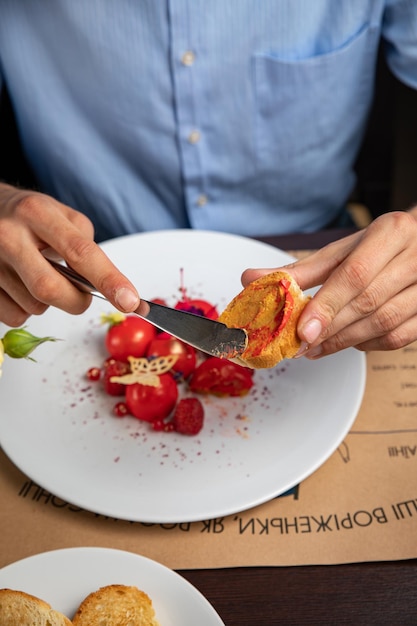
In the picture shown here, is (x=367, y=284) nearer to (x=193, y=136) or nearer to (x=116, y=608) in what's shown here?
(x=116, y=608)

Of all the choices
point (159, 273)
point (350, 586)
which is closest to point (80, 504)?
point (350, 586)

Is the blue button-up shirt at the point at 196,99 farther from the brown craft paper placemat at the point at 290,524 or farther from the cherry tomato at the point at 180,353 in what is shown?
the brown craft paper placemat at the point at 290,524

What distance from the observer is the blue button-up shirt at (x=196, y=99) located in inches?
55.0

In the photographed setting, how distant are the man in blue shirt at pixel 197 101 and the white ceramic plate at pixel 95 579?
603mm

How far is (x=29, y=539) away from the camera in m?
1.00

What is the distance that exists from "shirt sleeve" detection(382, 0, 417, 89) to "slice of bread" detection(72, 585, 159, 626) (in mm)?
1269

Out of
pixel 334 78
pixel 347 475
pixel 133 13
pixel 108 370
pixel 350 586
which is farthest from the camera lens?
pixel 334 78

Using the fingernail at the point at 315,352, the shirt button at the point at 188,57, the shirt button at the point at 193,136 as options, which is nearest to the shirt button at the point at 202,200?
the shirt button at the point at 193,136

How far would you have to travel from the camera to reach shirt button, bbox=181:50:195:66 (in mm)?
1396

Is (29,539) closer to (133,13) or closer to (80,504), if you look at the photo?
(80,504)

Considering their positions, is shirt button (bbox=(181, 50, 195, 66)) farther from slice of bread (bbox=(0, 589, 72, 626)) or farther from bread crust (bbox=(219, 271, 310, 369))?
slice of bread (bbox=(0, 589, 72, 626))

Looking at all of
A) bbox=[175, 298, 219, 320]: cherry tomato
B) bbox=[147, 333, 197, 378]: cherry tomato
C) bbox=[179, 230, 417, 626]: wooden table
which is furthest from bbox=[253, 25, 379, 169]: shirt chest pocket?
bbox=[179, 230, 417, 626]: wooden table

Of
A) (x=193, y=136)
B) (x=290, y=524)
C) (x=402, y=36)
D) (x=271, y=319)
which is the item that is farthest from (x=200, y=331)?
(x=402, y=36)

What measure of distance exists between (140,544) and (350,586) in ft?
1.02
